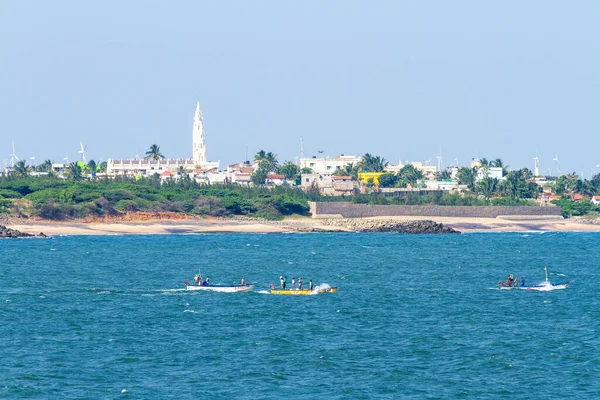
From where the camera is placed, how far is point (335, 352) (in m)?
56.8

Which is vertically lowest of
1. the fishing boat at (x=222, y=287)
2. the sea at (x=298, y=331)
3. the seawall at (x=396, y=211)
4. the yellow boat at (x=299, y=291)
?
the sea at (x=298, y=331)

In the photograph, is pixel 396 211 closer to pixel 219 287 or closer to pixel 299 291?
pixel 219 287

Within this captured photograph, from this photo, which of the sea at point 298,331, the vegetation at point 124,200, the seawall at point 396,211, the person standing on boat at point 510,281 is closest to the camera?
the sea at point 298,331

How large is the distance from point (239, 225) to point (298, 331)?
115 meters

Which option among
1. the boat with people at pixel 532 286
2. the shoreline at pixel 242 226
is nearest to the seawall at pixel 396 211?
the shoreline at pixel 242 226

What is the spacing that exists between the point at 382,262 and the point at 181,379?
221ft

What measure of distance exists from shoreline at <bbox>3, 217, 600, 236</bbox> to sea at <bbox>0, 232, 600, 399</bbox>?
49244 millimetres

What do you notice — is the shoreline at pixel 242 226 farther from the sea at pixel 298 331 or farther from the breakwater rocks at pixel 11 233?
the sea at pixel 298 331

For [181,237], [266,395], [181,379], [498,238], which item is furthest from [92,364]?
[498,238]

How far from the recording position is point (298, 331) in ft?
210

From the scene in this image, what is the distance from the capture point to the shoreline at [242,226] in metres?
168

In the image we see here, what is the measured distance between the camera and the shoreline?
168 meters

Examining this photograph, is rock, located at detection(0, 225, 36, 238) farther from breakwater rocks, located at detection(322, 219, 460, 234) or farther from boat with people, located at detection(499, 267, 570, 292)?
boat with people, located at detection(499, 267, 570, 292)

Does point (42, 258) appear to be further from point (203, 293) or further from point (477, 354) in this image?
point (477, 354)
